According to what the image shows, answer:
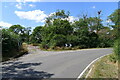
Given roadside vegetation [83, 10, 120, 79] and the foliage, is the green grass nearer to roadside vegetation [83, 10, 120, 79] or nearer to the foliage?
roadside vegetation [83, 10, 120, 79]

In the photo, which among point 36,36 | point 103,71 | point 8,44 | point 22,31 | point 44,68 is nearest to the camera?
point 103,71

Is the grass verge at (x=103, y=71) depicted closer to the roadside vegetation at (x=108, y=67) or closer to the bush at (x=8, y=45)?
the roadside vegetation at (x=108, y=67)

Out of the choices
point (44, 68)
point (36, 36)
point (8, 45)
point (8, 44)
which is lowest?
point (44, 68)

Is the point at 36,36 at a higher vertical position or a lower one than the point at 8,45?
higher

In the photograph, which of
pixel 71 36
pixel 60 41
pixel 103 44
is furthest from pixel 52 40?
pixel 103 44

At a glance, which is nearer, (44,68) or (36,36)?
(44,68)

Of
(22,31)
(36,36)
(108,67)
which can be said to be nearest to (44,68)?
(108,67)

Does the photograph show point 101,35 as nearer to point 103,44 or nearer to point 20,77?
point 103,44

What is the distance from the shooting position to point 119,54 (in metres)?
10.6

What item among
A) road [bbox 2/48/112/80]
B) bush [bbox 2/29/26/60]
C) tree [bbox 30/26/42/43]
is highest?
tree [bbox 30/26/42/43]

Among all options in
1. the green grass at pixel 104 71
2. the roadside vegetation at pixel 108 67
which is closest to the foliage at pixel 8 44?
the roadside vegetation at pixel 108 67

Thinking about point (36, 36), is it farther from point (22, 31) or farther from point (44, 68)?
point (44, 68)

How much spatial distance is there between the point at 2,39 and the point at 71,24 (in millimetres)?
19610

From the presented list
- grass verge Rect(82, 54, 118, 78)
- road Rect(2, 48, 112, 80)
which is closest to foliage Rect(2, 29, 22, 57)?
road Rect(2, 48, 112, 80)
